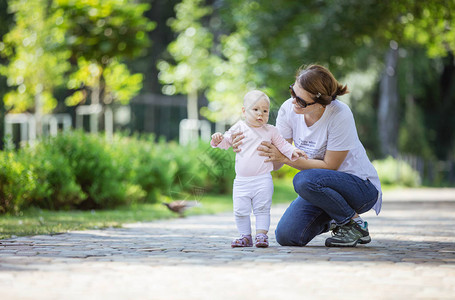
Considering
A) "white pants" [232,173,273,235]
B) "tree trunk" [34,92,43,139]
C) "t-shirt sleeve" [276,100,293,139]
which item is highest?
"tree trunk" [34,92,43,139]

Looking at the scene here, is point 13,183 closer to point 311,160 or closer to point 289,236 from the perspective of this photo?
point 289,236

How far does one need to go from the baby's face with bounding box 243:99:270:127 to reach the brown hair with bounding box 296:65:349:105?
39cm

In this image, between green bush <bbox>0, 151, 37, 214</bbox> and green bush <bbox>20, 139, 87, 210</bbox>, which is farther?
green bush <bbox>20, 139, 87, 210</bbox>

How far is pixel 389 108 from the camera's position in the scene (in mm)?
30625

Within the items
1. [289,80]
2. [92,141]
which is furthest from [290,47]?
[92,141]

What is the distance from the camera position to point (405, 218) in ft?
33.5

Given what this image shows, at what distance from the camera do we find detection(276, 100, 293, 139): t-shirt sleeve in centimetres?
597

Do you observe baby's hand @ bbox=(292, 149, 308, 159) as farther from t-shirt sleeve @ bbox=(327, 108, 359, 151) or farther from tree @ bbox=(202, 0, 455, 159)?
tree @ bbox=(202, 0, 455, 159)

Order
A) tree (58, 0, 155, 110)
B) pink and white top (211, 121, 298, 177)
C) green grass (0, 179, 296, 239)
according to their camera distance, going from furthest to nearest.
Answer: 1. tree (58, 0, 155, 110)
2. green grass (0, 179, 296, 239)
3. pink and white top (211, 121, 298, 177)

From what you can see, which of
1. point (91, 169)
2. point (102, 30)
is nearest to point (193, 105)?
point (102, 30)

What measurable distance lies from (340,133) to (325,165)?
32cm

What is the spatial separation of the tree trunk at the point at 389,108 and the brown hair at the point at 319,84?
2474 centimetres

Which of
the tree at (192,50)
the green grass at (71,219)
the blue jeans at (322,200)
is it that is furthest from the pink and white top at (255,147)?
the tree at (192,50)

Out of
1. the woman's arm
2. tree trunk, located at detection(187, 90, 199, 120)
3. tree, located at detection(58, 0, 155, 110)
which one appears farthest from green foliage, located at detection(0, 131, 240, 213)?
tree trunk, located at detection(187, 90, 199, 120)
